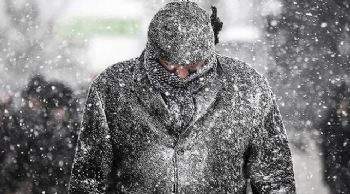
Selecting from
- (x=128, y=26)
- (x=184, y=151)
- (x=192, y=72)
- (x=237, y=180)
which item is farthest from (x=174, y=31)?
(x=128, y=26)

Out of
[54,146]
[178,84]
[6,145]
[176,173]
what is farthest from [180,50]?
[6,145]

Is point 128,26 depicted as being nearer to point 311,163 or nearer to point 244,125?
point 311,163

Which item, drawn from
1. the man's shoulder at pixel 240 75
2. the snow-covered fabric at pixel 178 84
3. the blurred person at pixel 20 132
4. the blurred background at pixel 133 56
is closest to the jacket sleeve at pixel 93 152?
the snow-covered fabric at pixel 178 84

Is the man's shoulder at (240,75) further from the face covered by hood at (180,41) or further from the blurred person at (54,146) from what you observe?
the blurred person at (54,146)

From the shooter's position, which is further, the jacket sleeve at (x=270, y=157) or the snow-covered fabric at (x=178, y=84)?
the jacket sleeve at (x=270, y=157)

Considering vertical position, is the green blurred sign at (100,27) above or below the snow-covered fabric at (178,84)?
above

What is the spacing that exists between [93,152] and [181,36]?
0.77 metres

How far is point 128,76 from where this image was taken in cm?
256

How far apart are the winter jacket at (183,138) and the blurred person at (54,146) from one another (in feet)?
12.9

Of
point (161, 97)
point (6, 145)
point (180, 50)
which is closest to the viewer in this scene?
point (180, 50)

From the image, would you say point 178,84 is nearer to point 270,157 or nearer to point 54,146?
point 270,157

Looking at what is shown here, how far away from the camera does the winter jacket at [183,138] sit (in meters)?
2.49

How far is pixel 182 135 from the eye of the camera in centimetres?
247

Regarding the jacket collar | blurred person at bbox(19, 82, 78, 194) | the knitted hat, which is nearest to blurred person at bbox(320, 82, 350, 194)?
blurred person at bbox(19, 82, 78, 194)
